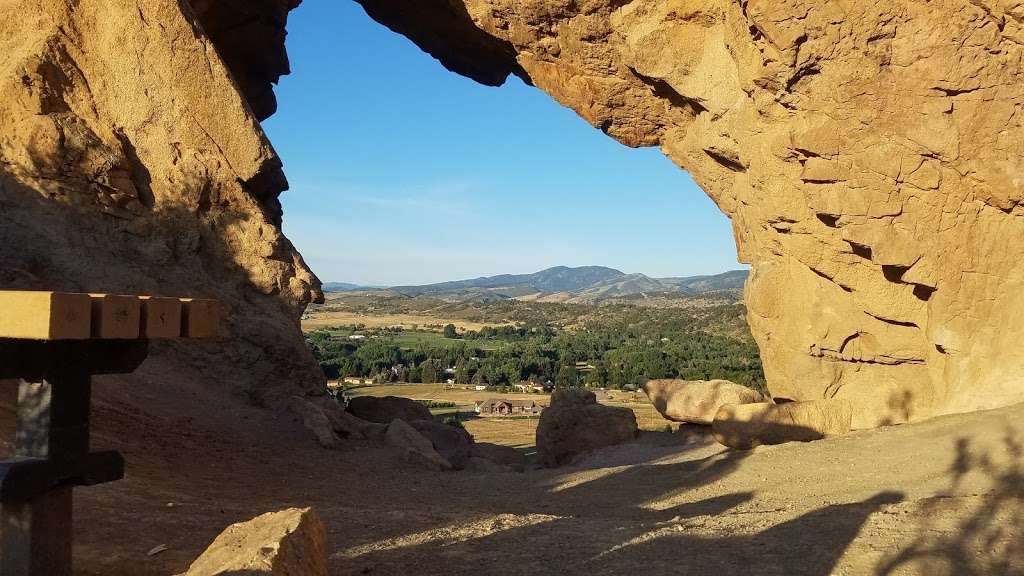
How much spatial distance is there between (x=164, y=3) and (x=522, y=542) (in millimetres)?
13190

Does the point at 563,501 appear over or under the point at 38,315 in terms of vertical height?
under

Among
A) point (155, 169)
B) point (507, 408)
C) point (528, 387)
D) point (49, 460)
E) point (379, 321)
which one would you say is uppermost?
point (155, 169)

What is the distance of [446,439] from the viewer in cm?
1590

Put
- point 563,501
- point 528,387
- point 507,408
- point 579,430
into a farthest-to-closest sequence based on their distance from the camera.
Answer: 1. point 528,387
2. point 507,408
3. point 579,430
4. point 563,501

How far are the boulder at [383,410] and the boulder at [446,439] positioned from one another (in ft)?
1.85

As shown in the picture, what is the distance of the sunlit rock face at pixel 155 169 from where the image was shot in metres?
12.6

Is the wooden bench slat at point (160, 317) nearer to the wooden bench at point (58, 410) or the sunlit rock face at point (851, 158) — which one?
the wooden bench at point (58, 410)

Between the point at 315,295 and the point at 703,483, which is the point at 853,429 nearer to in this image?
the point at 703,483

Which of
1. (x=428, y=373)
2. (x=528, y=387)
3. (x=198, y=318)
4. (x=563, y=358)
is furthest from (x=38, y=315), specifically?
(x=563, y=358)

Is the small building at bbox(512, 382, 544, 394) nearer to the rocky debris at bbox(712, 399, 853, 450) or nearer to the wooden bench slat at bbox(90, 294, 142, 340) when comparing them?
the rocky debris at bbox(712, 399, 853, 450)

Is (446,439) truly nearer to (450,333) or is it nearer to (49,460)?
(49,460)

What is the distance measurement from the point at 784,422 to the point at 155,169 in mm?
12485

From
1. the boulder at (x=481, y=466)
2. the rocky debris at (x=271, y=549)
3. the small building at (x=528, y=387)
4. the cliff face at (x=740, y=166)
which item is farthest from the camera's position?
the small building at (x=528, y=387)

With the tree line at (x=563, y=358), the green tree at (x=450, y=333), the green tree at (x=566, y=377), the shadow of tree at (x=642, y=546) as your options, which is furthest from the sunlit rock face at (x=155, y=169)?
the green tree at (x=450, y=333)
